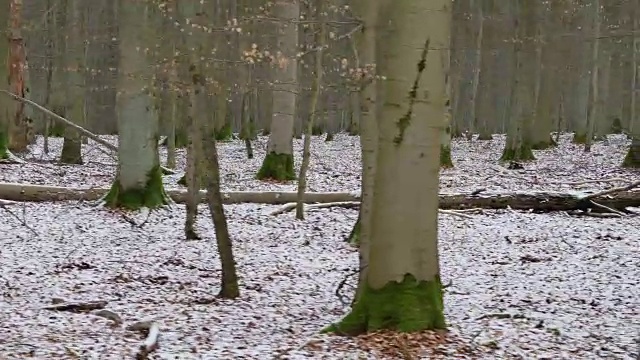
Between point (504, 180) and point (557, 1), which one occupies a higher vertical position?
point (557, 1)

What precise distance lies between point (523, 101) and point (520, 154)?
5.37 feet

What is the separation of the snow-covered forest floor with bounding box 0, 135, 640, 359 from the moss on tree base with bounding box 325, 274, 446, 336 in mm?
137

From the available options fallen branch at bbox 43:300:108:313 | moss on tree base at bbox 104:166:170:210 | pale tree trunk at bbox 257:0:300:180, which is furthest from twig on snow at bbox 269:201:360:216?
fallen branch at bbox 43:300:108:313

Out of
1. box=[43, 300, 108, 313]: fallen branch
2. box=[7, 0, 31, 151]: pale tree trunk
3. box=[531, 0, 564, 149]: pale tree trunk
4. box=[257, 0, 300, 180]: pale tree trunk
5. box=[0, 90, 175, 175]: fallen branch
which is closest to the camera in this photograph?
box=[43, 300, 108, 313]: fallen branch

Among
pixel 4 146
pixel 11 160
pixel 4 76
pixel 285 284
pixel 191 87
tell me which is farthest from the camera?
pixel 4 76

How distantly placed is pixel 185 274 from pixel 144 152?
3.81 metres

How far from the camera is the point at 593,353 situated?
575 centimetres

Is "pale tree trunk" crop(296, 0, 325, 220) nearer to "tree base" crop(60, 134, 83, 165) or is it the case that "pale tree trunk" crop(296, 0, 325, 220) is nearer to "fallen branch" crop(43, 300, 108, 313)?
"fallen branch" crop(43, 300, 108, 313)

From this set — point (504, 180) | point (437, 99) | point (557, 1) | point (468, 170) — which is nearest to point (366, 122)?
point (437, 99)

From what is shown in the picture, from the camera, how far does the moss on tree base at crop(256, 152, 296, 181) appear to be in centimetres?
1609

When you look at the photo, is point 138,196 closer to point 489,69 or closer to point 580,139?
point 580,139

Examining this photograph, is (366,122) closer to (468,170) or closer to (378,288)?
(378,288)

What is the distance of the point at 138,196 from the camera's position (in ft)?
38.5

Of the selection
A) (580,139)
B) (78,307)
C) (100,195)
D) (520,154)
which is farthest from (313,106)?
(580,139)
